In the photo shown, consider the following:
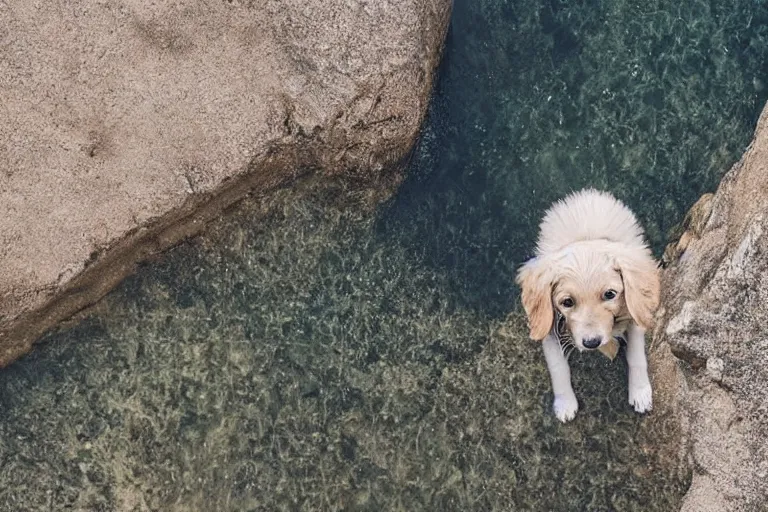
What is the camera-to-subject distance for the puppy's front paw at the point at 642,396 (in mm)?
4582

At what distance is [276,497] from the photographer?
4.79 m

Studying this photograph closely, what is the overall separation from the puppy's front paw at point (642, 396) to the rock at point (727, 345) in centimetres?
9

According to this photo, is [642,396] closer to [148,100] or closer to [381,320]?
[381,320]

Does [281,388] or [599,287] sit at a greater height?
[599,287]

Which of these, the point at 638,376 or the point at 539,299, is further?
the point at 638,376

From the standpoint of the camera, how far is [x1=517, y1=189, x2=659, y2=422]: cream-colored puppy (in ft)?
12.9

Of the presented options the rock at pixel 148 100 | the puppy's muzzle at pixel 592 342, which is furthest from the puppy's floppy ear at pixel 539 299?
the rock at pixel 148 100

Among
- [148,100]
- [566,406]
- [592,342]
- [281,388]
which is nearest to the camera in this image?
[592,342]

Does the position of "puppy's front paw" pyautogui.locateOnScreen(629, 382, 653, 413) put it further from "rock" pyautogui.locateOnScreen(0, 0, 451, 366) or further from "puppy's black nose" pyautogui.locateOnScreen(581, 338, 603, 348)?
"rock" pyautogui.locateOnScreen(0, 0, 451, 366)

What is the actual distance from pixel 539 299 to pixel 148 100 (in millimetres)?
1936

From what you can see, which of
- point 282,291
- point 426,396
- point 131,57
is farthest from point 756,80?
point 131,57

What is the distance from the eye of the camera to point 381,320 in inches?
190

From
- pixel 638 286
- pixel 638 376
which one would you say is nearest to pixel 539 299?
pixel 638 286

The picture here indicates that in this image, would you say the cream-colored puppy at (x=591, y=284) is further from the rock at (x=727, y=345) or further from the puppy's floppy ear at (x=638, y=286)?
the rock at (x=727, y=345)
